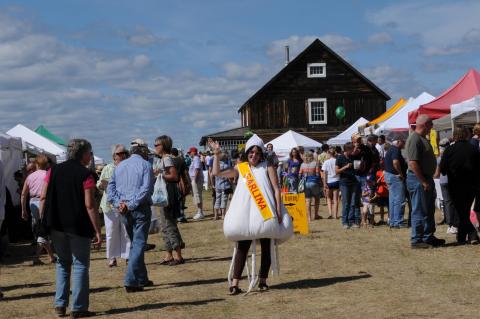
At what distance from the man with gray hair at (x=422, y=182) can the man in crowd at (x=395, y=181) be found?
296cm

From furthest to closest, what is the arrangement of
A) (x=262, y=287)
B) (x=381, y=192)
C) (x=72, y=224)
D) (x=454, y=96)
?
1. (x=454, y=96)
2. (x=381, y=192)
3. (x=262, y=287)
4. (x=72, y=224)

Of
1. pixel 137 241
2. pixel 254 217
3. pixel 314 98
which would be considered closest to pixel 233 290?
pixel 254 217

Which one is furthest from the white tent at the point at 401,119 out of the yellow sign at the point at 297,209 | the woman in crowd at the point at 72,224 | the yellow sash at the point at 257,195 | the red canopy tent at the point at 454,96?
the woman in crowd at the point at 72,224

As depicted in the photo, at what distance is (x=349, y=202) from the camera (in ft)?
53.7

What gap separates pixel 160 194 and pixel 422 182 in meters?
3.79

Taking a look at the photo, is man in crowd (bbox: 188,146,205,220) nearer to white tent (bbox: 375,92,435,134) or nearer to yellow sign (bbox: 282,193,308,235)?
white tent (bbox: 375,92,435,134)

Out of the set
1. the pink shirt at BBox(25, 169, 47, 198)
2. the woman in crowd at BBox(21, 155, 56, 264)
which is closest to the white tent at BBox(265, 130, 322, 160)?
the woman in crowd at BBox(21, 155, 56, 264)

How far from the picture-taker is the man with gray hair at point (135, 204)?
31.5 feet

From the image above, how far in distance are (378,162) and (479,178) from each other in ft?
15.1

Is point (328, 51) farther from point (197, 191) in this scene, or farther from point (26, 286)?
point (26, 286)

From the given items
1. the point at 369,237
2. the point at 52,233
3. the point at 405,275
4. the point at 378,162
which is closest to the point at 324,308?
the point at 405,275

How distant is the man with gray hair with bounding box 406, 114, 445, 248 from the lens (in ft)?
38.8

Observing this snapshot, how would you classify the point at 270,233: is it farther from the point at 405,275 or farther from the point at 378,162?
the point at 378,162

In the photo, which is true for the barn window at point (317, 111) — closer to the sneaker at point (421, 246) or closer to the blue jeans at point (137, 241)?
the sneaker at point (421, 246)
